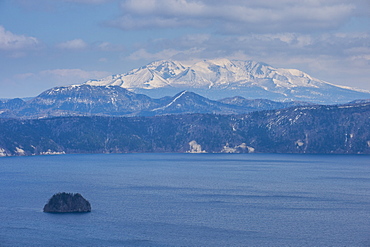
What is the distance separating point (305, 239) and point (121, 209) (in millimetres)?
58656

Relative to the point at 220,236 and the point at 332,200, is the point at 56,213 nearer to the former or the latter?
the point at 220,236

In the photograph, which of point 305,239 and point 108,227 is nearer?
point 305,239

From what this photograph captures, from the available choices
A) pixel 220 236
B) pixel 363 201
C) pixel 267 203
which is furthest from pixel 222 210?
pixel 363 201

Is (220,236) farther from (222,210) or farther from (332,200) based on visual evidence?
(332,200)

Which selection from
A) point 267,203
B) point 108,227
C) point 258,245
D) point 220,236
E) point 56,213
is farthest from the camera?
point 267,203

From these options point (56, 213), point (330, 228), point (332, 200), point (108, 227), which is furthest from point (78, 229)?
point (332, 200)

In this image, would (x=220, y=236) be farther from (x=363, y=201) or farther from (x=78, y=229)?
(x=363, y=201)

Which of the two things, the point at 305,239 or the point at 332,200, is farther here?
the point at 332,200

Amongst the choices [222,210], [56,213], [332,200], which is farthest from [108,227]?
[332,200]

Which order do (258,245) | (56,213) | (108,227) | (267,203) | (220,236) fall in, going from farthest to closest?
(267,203) < (56,213) < (108,227) < (220,236) < (258,245)

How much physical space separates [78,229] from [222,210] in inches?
1749

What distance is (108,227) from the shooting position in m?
154

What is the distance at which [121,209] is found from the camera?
7072 inches

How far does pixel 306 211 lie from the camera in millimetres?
176250
